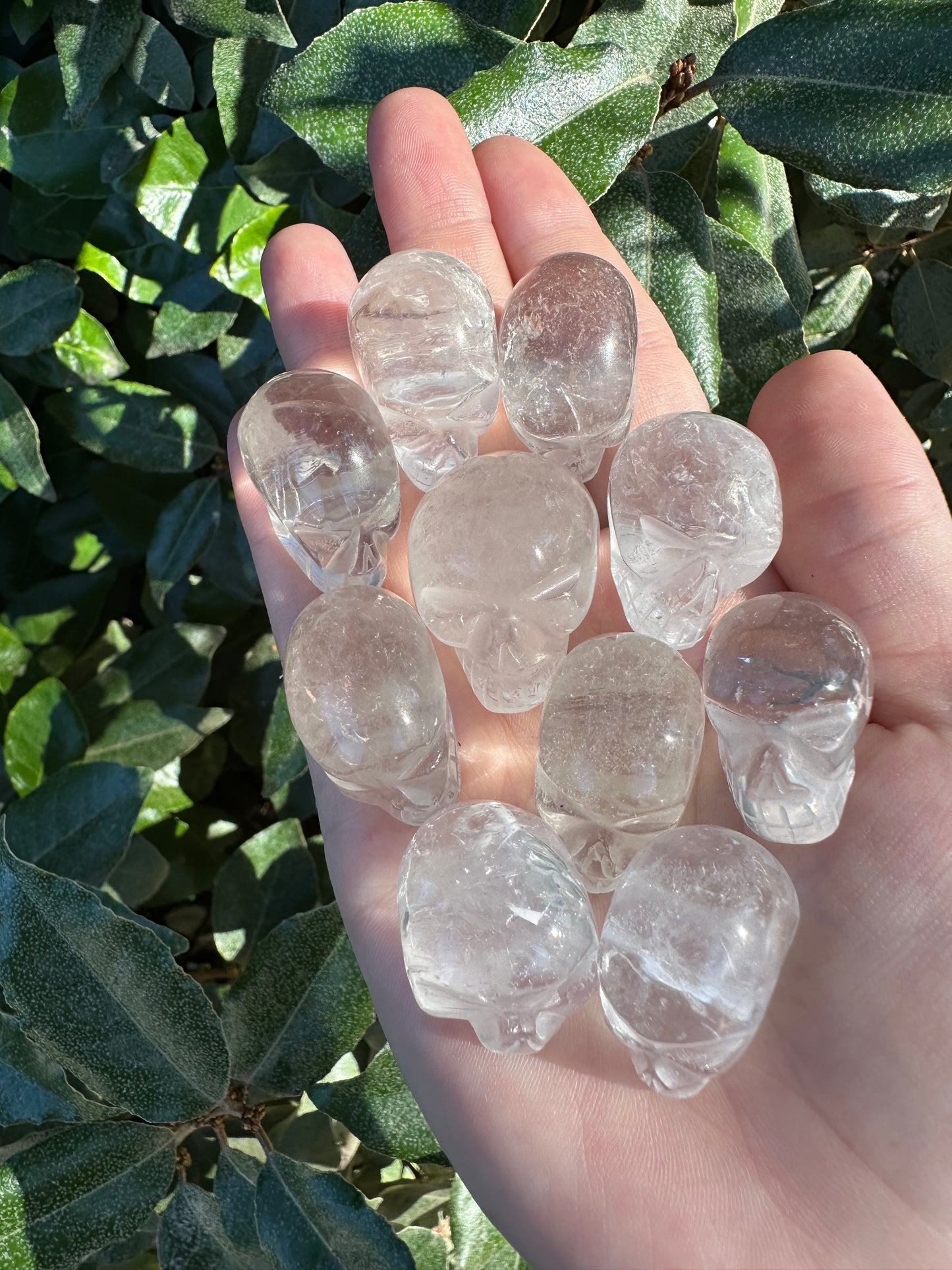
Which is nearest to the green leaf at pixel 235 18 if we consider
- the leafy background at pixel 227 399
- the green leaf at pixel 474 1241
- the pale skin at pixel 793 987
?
the leafy background at pixel 227 399

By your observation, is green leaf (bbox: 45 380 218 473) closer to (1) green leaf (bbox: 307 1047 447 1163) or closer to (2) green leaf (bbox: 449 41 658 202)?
(2) green leaf (bbox: 449 41 658 202)

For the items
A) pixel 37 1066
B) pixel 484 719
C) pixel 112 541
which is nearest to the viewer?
pixel 37 1066

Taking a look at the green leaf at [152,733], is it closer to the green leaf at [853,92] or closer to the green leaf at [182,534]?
the green leaf at [182,534]

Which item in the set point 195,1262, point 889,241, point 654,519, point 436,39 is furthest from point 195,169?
point 195,1262

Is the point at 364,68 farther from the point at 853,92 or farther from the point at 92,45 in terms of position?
the point at 853,92

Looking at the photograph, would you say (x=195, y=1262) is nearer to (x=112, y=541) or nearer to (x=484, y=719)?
(x=484, y=719)

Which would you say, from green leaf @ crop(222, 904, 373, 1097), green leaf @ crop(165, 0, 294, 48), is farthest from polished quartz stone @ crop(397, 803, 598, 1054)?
green leaf @ crop(165, 0, 294, 48)
